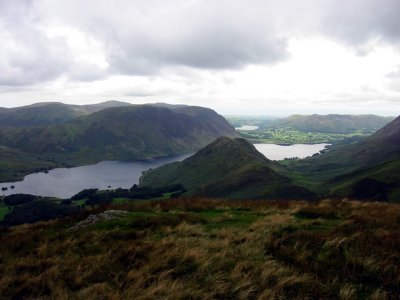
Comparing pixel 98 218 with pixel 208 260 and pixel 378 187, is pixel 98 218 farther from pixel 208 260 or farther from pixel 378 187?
pixel 378 187

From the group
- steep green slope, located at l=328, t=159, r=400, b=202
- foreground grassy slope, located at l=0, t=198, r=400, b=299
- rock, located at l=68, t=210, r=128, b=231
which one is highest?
foreground grassy slope, located at l=0, t=198, r=400, b=299

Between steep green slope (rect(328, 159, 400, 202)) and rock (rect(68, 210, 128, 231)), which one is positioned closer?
rock (rect(68, 210, 128, 231))

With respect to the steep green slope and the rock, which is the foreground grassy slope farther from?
the steep green slope

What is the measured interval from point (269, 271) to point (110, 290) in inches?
169

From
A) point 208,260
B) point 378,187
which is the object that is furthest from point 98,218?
point 378,187

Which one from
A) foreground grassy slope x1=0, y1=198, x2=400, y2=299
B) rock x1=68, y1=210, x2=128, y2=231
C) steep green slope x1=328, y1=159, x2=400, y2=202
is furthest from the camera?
steep green slope x1=328, y1=159, x2=400, y2=202

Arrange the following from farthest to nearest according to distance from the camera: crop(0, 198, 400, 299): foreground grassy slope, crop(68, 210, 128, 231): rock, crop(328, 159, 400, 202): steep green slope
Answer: crop(328, 159, 400, 202): steep green slope, crop(68, 210, 128, 231): rock, crop(0, 198, 400, 299): foreground grassy slope

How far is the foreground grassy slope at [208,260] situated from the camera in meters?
8.76

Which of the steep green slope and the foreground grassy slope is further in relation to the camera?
the steep green slope

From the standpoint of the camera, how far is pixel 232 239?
12.8 metres

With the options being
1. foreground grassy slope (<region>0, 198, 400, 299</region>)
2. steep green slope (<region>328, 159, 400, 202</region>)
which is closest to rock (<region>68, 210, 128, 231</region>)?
foreground grassy slope (<region>0, 198, 400, 299</region>)

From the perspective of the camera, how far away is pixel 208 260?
10359 millimetres

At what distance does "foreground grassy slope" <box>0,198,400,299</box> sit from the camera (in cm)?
876

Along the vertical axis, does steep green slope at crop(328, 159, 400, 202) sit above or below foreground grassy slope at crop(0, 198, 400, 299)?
below
